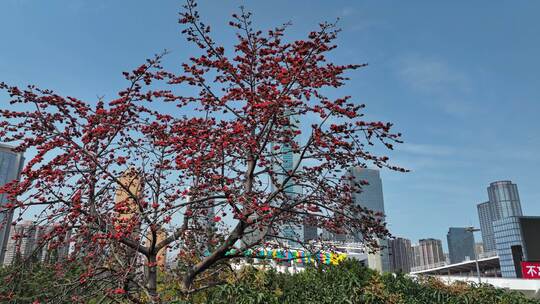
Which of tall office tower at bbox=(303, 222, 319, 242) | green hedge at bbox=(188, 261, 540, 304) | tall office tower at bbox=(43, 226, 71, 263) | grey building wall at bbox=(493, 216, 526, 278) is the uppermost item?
grey building wall at bbox=(493, 216, 526, 278)

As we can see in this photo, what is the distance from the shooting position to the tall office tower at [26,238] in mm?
6355

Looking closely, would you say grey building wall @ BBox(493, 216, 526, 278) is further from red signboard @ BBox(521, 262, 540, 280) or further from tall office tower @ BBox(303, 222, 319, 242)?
tall office tower @ BBox(303, 222, 319, 242)

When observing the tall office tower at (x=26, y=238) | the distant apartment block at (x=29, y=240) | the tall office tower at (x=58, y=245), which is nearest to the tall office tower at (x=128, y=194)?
the tall office tower at (x=58, y=245)

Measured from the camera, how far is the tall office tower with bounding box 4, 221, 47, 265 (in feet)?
20.9

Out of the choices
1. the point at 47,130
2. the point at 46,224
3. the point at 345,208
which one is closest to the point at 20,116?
the point at 47,130

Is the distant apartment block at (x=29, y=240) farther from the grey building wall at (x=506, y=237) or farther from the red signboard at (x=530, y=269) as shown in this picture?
the grey building wall at (x=506, y=237)

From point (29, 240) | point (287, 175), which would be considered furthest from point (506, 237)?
point (29, 240)

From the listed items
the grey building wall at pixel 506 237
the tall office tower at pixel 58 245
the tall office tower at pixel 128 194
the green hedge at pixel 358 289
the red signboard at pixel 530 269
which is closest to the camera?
the tall office tower at pixel 58 245

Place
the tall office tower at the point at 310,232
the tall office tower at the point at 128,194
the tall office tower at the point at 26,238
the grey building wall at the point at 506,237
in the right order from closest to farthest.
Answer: the tall office tower at the point at 26,238 → the tall office tower at the point at 128,194 → the tall office tower at the point at 310,232 → the grey building wall at the point at 506,237

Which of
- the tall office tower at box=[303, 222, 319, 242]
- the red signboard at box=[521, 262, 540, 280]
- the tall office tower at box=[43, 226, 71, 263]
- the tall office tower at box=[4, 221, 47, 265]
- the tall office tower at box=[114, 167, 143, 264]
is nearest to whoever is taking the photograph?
the tall office tower at box=[4, 221, 47, 265]

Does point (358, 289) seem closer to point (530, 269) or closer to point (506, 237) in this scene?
point (530, 269)

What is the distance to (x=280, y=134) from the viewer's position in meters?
7.36

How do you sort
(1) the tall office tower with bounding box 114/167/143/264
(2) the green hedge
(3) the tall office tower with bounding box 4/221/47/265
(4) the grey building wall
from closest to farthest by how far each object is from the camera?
(3) the tall office tower with bounding box 4/221/47/265, (1) the tall office tower with bounding box 114/167/143/264, (2) the green hedge, (4) the grey building wall

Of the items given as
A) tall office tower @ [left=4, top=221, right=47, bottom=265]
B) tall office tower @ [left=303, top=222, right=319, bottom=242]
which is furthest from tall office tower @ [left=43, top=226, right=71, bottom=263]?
tall office tower @ [left=303, top=222, right=319, bottom=242]
